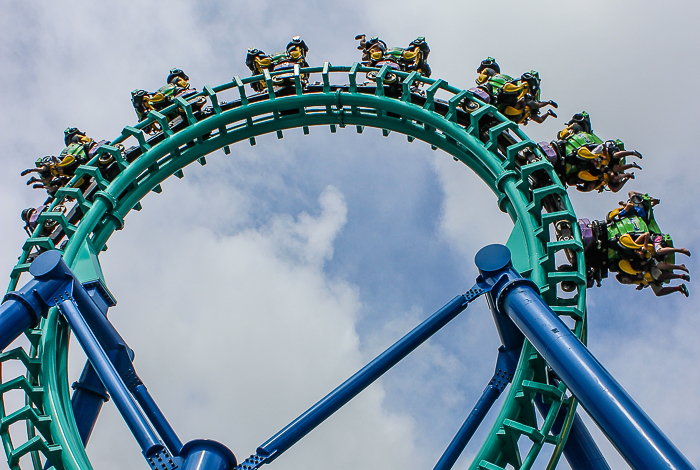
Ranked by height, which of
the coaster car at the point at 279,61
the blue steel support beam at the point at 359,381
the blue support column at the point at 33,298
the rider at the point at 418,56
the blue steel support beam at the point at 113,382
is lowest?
the blue steel support beam at the point at 359,381

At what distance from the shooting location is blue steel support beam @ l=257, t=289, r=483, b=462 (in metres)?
4.80

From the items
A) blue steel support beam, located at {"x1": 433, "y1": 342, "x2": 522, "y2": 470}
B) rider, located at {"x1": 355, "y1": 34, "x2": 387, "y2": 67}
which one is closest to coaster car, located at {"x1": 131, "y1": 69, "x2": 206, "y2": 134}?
rider, located at {"x1": 355, "y1": 34, "x2": 387, "y2": 67}

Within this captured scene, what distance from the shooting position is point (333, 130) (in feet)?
31.1

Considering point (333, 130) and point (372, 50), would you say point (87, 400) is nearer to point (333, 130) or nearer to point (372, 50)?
point (333, 130)

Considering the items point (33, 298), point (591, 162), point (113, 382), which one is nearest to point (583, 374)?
point (113, 382)

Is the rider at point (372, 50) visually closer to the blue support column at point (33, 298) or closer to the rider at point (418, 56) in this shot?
the rider at point (418, 56)

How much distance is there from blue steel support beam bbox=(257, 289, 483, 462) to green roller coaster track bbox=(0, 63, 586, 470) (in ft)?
2.57

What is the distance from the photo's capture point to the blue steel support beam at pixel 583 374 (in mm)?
3775

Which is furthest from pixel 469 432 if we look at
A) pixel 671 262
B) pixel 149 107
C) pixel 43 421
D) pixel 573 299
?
pixel 149 107

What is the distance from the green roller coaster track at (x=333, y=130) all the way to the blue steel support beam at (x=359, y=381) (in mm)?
785

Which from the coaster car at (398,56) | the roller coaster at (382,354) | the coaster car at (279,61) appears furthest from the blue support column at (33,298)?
the coaster car at (398,56)

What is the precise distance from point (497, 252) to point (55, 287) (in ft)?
13.6

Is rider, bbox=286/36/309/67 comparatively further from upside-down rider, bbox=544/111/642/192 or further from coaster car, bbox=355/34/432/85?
upside-down rider, bbox=544/111/642/192

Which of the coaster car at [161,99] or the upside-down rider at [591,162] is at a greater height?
the coaster car at [161,99]
